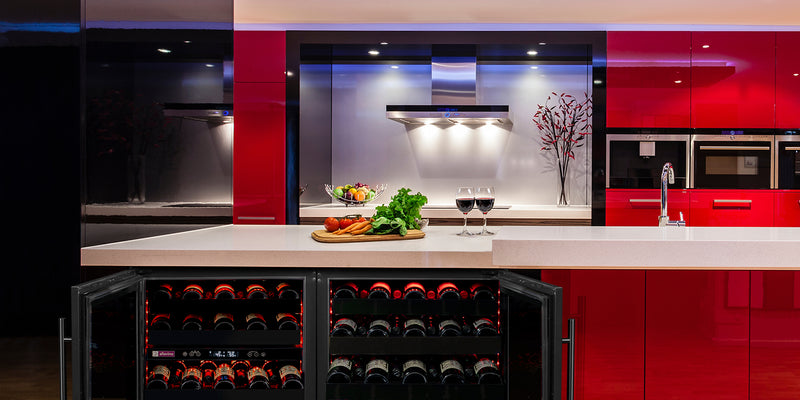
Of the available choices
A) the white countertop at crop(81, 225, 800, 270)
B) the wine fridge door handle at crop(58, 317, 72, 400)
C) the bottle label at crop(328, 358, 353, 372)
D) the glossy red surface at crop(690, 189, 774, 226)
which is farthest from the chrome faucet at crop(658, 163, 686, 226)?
the wine fridge door handle at crop(58, 317, 72, 400)

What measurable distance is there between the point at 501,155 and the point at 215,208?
280cm

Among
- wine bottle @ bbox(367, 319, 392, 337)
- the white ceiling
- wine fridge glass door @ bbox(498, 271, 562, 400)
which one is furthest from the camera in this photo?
the white ceiling

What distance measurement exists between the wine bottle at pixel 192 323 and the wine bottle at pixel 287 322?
0.85 feet

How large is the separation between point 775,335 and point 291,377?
1508mm

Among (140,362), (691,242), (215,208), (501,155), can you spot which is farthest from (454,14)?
(140,362)

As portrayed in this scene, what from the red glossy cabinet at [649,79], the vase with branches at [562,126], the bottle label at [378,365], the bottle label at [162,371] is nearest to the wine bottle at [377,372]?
the bottle label at [378,365]

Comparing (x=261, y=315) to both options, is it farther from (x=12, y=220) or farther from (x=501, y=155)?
(x=501, y=155)

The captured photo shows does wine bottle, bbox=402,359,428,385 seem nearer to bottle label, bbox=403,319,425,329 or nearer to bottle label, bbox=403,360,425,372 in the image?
bottle label, bbox=403,360,425,372

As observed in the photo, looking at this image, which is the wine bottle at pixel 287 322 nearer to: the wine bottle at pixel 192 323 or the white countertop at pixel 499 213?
the wine bottle at pixel 192 323

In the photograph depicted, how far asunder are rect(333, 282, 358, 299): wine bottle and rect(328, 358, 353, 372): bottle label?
0.67 ft

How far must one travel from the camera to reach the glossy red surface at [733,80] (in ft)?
12.9

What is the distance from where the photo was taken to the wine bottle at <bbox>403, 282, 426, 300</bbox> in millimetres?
1753

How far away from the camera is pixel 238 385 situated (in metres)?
1.81

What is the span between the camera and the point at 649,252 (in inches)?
60.5
